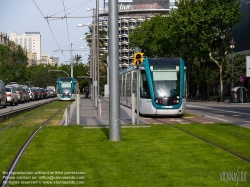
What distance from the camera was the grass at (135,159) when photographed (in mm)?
9148

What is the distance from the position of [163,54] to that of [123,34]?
97148 millimetres

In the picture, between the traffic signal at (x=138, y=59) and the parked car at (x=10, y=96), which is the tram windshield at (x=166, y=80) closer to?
the traffic signal at (x=138, y=59)

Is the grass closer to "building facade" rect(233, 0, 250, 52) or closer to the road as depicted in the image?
the road

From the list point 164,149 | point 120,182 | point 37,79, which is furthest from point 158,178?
point 37,79

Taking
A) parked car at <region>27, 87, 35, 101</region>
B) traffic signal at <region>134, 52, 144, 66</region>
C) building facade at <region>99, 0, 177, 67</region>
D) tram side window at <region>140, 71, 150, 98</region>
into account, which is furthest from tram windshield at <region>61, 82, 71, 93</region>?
building facade at <region>99, 0, 177, 67</region>

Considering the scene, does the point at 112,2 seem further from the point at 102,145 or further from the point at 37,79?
the point at 37,79

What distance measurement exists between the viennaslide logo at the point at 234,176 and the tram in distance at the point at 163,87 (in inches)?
684

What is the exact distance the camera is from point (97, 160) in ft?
36.7

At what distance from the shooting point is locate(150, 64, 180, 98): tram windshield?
89.9ft

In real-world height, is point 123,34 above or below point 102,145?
above

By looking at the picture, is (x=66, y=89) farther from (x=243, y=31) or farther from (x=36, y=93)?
(x=243, y=31)

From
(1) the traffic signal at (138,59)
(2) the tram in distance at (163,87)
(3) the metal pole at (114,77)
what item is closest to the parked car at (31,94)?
(2) the tram in distance at (163,87)

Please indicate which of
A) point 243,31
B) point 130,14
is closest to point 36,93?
point 243,31

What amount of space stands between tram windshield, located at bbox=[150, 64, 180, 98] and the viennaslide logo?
17.5 meters
